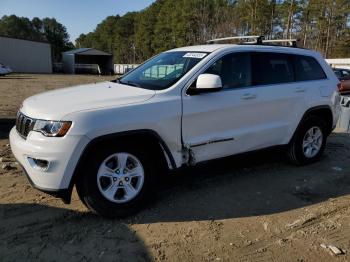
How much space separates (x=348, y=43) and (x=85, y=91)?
2177 inches

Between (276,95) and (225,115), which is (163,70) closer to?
(225,115)

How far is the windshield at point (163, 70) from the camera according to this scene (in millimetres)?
4648

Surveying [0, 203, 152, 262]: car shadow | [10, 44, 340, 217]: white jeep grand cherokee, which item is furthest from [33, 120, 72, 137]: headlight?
[0, 203, 152, 262]: car shadow

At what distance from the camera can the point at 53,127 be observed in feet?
12.3

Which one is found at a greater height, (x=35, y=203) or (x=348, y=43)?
(x=348, y=43)

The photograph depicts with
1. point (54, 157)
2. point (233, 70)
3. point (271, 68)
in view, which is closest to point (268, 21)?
point (271, 68)

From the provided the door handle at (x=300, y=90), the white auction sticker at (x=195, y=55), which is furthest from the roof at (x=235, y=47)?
the door handle at (x=300, y=90)

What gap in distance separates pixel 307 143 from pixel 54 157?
4.07 m

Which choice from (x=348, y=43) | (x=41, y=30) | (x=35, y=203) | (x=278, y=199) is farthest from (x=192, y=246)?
(x=41, y=30)

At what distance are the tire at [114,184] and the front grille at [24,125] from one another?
68 centimetres

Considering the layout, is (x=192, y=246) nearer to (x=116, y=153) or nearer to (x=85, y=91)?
(x=116, y=153)

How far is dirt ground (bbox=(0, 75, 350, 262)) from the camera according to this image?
3.62 meters

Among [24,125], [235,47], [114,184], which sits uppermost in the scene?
[235,47]

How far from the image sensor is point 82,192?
13.1ft
